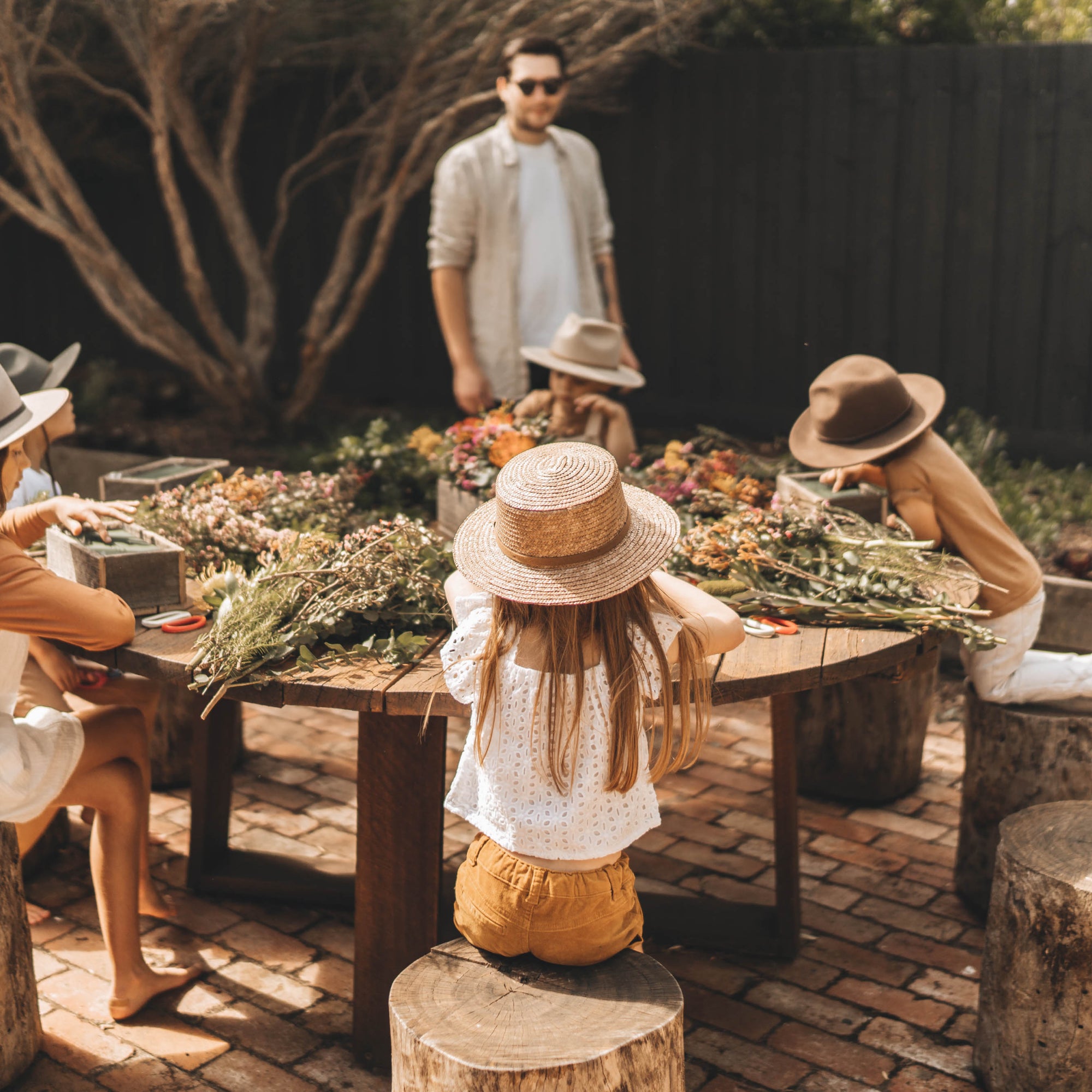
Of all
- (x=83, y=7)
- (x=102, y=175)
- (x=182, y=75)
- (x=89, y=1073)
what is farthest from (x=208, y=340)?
A: (x=89, y=1073)

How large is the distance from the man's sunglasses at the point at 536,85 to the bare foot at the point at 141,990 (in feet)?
12.2

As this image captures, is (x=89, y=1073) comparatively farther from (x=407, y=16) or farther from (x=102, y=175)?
(x=102, y=175)

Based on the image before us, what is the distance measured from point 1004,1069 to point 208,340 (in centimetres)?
897

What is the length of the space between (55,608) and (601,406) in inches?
86.5

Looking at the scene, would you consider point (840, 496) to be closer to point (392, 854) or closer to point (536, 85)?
point (392, 854)

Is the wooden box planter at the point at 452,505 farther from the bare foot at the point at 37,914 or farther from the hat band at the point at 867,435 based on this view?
the bare foot at the point at 37,914

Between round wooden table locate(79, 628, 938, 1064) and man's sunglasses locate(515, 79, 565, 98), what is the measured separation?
2.96m

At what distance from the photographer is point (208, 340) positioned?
414 inches

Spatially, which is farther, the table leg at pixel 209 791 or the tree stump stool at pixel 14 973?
the table leg at pixel 209 791

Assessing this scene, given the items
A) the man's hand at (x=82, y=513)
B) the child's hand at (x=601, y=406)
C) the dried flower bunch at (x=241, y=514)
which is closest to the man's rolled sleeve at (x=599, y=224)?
the child's hand at (x=601, y=406)

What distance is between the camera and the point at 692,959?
3.68 metres

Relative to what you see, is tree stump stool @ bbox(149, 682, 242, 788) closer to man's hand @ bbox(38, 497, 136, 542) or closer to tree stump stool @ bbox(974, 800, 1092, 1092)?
man's hand @ bbox(38, 497, 136, 542)

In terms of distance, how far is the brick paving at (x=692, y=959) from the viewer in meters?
3.17

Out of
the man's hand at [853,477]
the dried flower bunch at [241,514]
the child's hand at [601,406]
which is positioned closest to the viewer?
the dried flower bunch at [241,514]
